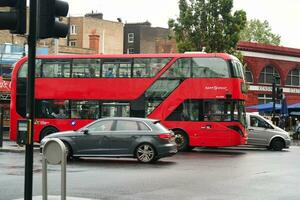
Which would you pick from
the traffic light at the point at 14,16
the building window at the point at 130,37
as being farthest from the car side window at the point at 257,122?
the building window at the point at 130,37

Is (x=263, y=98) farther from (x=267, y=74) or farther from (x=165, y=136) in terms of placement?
(x=165, y=136)

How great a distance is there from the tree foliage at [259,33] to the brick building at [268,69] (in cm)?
2996

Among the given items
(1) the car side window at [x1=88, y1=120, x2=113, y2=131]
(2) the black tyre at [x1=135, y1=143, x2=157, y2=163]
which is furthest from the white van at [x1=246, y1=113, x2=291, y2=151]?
(1) the car side window at [x1=88, y1=120, x2=113, y2=131]

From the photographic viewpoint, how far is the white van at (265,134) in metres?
27.4

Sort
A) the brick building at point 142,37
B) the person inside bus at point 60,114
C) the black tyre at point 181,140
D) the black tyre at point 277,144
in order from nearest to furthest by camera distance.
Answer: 1. the black tyre at point 181,140
2. the person inside bus at point 60,114
3. the black tyre at point 277,144
4. the brick building at point 142,37

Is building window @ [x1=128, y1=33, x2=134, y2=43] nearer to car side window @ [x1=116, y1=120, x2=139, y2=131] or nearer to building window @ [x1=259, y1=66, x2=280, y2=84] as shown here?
building window @ [x1=259, y1=66, x2=280, y2=84]

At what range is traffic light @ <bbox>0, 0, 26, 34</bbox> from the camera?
310 inches

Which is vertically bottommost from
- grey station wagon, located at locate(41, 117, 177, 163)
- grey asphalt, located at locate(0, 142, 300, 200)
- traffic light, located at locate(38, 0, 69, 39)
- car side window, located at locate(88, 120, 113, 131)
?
grey asphalt, located at locate(0, 142, 300, 200)

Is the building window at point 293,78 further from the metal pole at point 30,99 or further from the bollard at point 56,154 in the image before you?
the metal pole at point 30,99

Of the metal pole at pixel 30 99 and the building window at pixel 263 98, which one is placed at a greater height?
the building window at pixel 263 98

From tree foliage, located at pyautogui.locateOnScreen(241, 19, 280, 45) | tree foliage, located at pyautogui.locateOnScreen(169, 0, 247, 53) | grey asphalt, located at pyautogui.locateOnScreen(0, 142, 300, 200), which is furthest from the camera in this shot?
tree foliage, located at pyautogui.locateOnScreen(241, 19, 280, 45)

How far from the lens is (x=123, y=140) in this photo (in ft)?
61.9

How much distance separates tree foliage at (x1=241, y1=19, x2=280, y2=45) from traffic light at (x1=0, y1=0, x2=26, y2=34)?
81.4m

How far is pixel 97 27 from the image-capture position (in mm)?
76562
